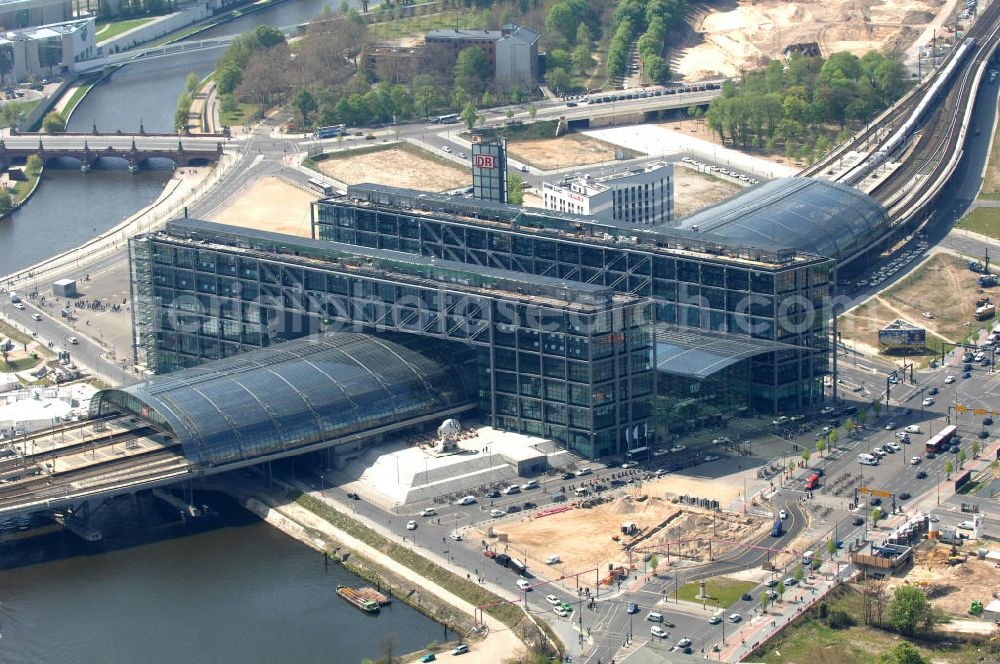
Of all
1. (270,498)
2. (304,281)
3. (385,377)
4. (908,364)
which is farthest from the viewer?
(908,364)

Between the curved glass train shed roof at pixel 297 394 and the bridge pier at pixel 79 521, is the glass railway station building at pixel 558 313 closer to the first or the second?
the curved glass train shed roof at pixel 297 394

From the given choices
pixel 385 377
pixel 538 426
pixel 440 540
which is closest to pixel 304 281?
pixel 385 377

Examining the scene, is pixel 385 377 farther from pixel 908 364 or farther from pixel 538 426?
pixel 908 364

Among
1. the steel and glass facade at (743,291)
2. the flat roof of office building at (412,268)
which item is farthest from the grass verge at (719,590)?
the steel and glass facade at (743,291)

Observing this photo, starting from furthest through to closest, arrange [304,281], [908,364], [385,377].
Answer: [908,364], [304,281], [385,377]

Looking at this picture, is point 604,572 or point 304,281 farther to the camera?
point 304,281

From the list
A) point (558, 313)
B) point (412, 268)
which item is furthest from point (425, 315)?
point (558, 313)
